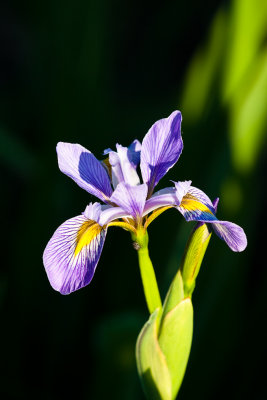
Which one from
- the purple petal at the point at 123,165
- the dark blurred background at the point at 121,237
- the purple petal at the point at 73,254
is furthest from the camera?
the dark blurred background at the point at 121,237

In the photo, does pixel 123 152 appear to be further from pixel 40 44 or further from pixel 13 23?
pixel 13 23

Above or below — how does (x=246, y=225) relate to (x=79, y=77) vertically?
below

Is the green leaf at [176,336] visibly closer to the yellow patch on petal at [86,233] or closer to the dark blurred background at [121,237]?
the yellow patch on petal at [86,233]

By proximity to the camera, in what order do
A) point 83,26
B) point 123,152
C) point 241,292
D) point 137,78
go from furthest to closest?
1. point 137,78
2. point 83,26
3. point 241,292
4. point 123,152

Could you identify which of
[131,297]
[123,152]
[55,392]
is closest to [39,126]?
[131,297]

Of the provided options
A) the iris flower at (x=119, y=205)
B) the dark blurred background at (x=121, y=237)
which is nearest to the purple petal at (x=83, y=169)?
the iris flower at (x=119, y=205)

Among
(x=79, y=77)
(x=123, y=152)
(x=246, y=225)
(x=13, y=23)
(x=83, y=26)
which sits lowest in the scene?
(x=246, y=225)
